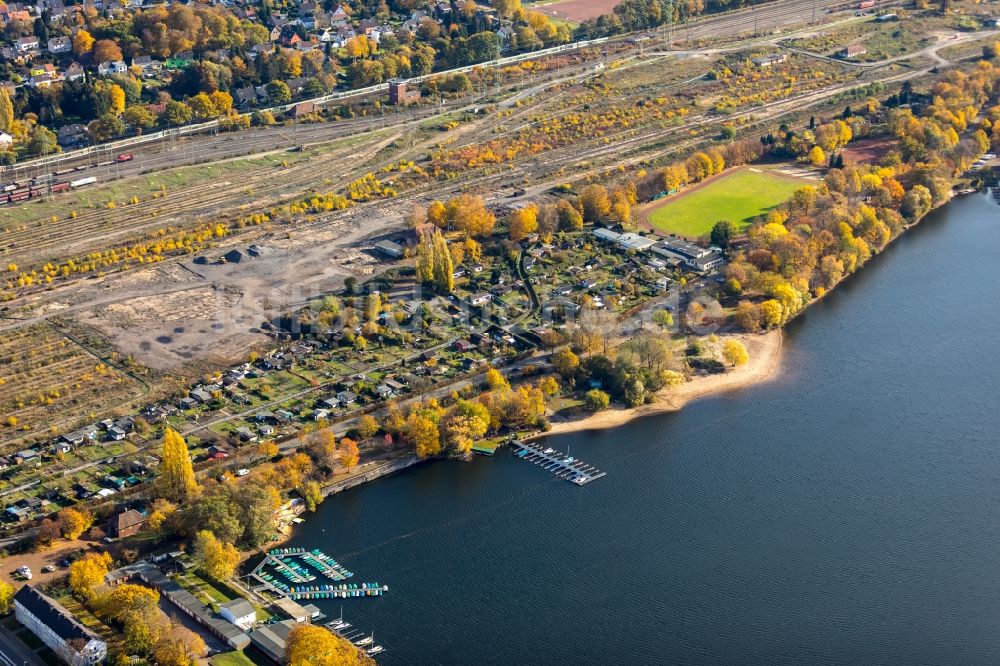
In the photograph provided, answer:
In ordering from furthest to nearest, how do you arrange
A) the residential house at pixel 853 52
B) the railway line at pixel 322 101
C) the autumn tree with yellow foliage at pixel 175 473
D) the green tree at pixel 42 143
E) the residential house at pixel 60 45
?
the residential house at pixel 853 52
the residential house at pixel 60 45
the railway line at pixel 322 101
the green tree at pixel 42 143
the autumn tree with yellow foliage at pixel 175 473

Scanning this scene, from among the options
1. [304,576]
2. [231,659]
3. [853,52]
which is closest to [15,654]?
[231,659]

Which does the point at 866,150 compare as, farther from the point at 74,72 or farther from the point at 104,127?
the point at 74,72

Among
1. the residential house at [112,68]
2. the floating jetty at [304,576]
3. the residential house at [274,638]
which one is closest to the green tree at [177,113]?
the residential house at [112,68]

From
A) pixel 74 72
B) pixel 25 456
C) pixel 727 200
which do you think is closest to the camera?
pixel 25 456

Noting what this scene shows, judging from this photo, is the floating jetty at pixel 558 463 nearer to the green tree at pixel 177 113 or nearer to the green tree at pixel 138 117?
the green tree at pixel 177 113

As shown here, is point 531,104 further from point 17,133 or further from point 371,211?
point 17,133
